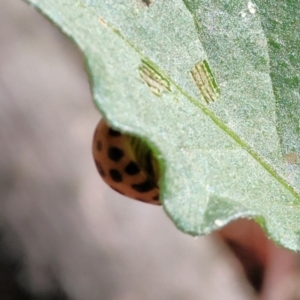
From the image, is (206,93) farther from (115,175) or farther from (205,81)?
(115,175)

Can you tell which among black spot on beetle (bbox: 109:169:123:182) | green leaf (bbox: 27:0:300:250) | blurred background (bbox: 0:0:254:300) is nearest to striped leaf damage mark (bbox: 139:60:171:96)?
green leaf (bbox: 27:0:300:250)

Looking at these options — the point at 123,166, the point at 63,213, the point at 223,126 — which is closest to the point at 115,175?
the point at 123,166

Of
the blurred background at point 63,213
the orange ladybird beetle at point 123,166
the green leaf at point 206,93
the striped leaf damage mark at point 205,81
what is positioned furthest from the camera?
the blurred background at point 63,213

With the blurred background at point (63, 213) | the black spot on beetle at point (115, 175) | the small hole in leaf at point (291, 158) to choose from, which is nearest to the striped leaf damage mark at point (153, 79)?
the small hole in leaf at point (291, 158)

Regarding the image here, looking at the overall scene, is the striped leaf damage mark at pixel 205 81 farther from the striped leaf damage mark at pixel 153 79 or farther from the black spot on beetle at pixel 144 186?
the black spot on beetle at pixel 144 186

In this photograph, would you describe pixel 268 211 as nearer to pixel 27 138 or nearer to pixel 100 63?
pixel 100 63

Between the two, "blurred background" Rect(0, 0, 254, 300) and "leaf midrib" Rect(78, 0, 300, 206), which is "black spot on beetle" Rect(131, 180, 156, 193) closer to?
"leaf midrib" Rect(78, 0, 300, 206)
